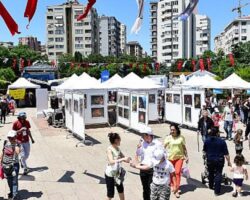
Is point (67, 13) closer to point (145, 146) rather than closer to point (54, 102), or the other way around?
point (54, 102)

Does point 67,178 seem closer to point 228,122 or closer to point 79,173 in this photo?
point 79,173

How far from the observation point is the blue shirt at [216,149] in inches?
339

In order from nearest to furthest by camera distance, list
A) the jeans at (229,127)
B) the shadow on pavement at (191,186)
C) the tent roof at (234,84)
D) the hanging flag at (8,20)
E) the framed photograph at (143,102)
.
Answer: the hanging flag at (8,20), the shadow on pavement at (191,186), the jeans at (229,127), the framed photograph at (143,102), the tent roof at (234,84)

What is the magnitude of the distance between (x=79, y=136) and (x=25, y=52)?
192 feet

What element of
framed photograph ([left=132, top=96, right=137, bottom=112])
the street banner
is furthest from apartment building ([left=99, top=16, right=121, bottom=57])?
framed photograph ([left=132, top=96, right=137, bottom=112])

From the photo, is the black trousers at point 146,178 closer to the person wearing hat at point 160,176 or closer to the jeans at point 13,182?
the person wearing hat at point 160,176

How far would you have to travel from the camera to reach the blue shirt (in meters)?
8.61

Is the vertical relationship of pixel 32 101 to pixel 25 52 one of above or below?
below

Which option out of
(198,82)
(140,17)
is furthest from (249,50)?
(140,17)

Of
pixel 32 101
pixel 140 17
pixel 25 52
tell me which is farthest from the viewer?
pixel 25 52

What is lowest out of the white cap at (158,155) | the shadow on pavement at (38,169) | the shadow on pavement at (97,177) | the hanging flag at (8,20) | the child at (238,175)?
the shadow on pavement at (38,169)

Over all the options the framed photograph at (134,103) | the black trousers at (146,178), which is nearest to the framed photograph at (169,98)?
the framed photograph at (134,103)

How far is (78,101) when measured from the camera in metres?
17.0

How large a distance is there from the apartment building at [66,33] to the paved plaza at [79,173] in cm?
11716
